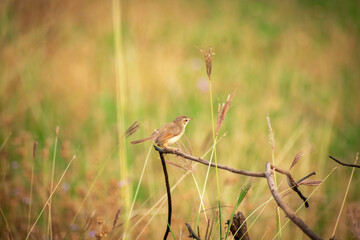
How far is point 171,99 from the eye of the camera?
465cm

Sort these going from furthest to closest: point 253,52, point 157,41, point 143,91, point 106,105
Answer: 1. point 157,41
2. point 253,52
3. point 143,91
4. point 106,105

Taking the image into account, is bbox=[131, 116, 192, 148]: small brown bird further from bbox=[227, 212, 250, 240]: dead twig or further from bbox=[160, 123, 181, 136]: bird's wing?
bbox=[227, 212, 250, 240]: dead twig

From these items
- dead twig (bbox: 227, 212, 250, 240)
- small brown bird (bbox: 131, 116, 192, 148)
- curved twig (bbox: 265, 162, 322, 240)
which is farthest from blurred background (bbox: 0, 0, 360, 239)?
curved twig (bbox: 265, 162, 322, 240)

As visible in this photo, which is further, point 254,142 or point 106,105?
point 106,105

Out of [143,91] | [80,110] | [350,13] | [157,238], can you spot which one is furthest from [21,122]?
[350,13]

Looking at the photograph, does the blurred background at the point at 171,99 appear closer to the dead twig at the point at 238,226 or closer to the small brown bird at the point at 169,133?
the small brown bird at the point at 169,133

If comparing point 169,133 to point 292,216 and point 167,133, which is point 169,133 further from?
point 292,216

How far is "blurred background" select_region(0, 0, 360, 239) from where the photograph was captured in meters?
2.65

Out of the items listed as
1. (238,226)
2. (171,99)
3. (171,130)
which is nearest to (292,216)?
(238,226)

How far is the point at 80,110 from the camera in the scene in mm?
4559

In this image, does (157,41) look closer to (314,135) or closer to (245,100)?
(245,100)

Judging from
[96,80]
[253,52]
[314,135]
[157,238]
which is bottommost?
[157,238]

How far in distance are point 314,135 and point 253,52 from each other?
212 centimetres

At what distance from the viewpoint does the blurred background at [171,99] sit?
2.65 meters
